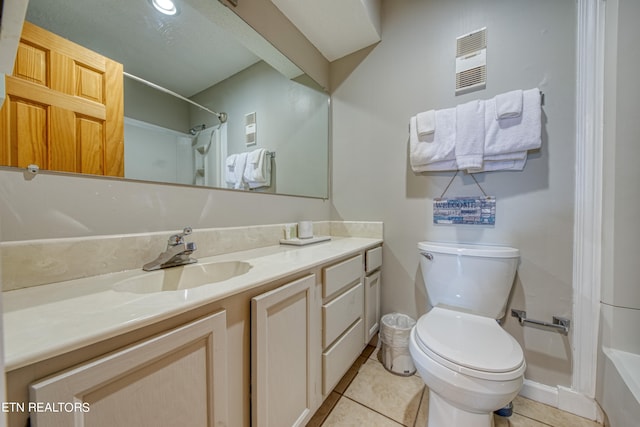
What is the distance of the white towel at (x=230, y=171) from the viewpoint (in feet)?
4.00

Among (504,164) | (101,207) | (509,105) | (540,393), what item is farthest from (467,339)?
(101,207)

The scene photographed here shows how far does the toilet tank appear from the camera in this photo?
44.9 inches

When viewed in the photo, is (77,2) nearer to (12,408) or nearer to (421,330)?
(12,408)

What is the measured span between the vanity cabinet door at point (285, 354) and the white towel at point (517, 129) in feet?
3.82

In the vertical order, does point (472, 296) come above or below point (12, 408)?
below

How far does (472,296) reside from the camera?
3.86 ft

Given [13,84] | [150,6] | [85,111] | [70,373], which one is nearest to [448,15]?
[150,6]

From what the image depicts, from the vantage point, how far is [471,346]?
2.96ft

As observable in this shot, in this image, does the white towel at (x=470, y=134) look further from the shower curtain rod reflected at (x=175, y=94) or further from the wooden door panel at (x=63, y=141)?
the wooden door panel at (x=63, y=141)

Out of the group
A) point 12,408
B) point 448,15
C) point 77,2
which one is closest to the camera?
point 12,408

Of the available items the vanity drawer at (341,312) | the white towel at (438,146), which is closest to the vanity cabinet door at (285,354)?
the vanity drawer at (341,312)

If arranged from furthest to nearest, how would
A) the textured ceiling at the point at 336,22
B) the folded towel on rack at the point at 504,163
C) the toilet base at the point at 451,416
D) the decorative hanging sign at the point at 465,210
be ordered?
the textured ceiling at the point at 336,22 → the decorative hanging sign at the point at 465,210 → the folded towel on rack at the point at 504,163 → the toilet base at the point at 451,416

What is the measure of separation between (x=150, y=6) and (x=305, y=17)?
35.7 inches

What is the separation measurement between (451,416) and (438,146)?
1.26 metres
